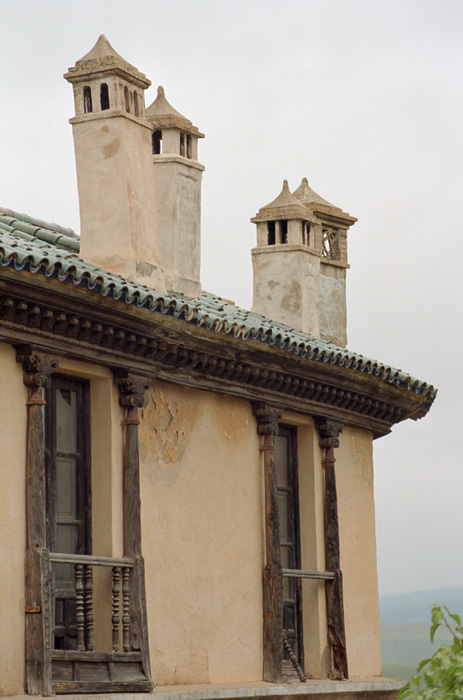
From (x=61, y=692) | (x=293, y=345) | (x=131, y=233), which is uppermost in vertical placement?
(x=131, y=233)

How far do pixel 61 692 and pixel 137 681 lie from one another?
900 millimetres

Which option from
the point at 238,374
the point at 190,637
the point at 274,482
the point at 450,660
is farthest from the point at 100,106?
the point at 450,660

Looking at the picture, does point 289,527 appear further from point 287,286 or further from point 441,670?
point 441,670

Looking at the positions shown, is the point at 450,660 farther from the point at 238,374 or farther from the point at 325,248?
the point at 325,248

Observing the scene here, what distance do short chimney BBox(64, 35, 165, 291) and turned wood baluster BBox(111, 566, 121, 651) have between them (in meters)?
2.65

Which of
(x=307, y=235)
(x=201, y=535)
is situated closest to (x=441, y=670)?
(x=201, y=535)

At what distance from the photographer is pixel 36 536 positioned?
34.9ft

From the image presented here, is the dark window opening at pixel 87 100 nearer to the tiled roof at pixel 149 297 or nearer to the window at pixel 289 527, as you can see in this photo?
the tiled roof at pixel 149 297

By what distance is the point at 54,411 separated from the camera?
37.5ft

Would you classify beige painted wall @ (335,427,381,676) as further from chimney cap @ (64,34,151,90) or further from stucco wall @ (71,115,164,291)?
chimney cap @ (64,34,151,90)

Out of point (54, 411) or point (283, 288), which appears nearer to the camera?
point (54, 411)

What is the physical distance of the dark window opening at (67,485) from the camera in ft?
36.8

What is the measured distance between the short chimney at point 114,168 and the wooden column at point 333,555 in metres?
2.65

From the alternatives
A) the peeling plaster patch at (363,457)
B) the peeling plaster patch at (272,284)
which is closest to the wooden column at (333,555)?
the peeling plaster patch at (363,457)
